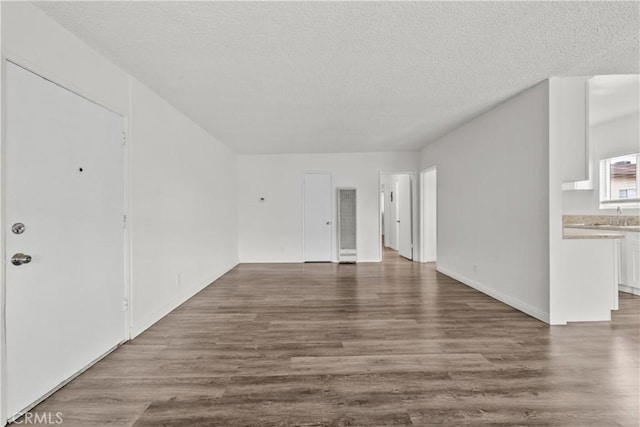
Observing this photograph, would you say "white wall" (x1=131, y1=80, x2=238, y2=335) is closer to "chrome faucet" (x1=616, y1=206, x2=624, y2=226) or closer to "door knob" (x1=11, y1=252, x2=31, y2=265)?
"door knob" (x1=11, y1=252, x2=31, y2=265)

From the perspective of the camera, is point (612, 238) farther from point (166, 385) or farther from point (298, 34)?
point (166, 385)

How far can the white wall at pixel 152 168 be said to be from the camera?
189cm

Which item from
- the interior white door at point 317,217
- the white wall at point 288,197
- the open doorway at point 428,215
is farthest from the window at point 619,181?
the interior white door at point 317,217

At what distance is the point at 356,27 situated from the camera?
6.77 feet

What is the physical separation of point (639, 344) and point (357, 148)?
197 inches

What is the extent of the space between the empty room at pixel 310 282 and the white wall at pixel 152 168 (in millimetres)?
24

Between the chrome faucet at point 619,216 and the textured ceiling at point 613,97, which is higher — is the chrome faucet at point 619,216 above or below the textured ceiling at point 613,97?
below

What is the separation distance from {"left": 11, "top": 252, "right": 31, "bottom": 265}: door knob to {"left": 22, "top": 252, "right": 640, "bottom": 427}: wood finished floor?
913 millimetres

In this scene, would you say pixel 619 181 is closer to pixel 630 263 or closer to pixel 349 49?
pixel 630 263

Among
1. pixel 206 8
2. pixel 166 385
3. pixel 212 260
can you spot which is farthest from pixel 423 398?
pixel 212 260

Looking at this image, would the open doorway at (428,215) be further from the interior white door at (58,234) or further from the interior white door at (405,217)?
the interior white door at (58,234)

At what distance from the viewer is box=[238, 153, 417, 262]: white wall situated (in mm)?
6867

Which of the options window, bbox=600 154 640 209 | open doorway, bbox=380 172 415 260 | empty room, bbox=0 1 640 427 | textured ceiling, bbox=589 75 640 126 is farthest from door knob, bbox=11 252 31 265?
window, bbox=600 154 640 209

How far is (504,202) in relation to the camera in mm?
3717
